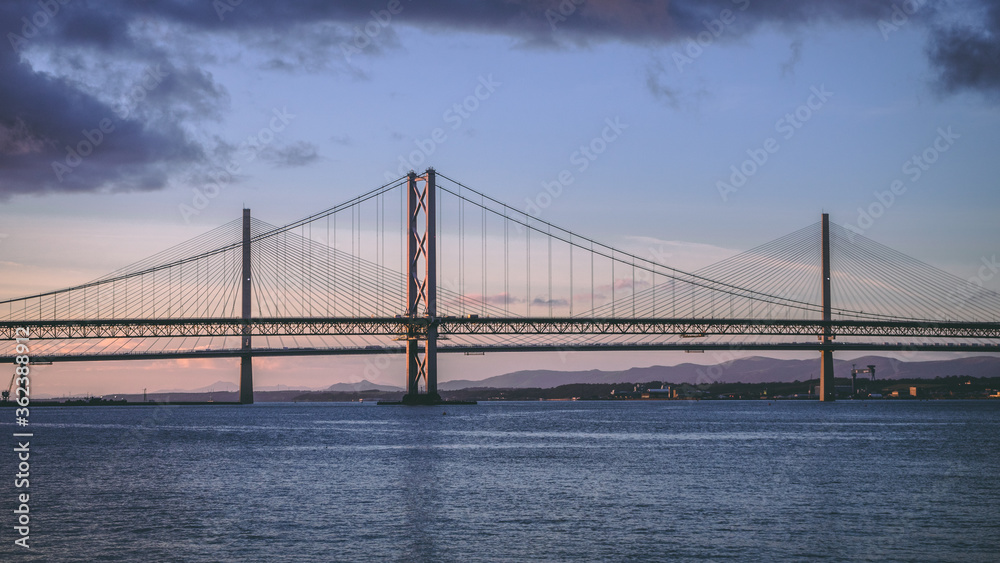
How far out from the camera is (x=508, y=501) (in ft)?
87.9

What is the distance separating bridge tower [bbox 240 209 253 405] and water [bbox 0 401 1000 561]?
45.4m

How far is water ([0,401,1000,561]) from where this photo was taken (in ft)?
67.2

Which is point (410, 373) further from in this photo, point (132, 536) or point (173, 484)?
point (132, 536)

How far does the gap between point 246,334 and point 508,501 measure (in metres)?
67.8

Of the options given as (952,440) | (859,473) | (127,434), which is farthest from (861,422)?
(127,434)

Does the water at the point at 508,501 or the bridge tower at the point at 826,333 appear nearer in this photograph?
the water at the point at 508,501

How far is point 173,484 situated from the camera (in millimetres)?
30922

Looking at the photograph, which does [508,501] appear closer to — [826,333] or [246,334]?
[246,334]

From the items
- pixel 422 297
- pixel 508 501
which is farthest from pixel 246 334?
pixel 508 501

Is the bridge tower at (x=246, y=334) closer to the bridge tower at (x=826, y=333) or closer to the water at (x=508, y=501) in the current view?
the water at (x=508, y=501)

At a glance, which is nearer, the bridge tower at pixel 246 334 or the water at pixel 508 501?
the water at pixel 508 501

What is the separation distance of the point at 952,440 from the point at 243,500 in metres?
39.0

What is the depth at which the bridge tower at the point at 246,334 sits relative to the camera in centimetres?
9494

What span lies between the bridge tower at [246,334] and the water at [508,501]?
149ft
